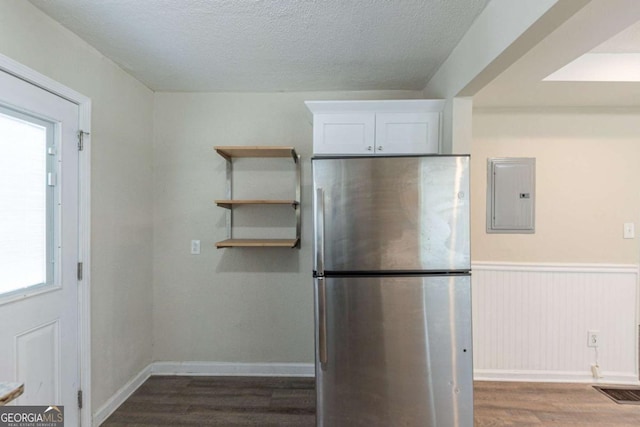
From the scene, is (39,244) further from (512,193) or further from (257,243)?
(512,193)

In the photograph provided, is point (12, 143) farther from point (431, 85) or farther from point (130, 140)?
point (431, 85)

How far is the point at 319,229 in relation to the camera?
62.7 inches

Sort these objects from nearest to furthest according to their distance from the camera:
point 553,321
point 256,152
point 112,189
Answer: point 112,189, point 256,152, point 553,321

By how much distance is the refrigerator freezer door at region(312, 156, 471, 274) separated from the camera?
5.19 ft

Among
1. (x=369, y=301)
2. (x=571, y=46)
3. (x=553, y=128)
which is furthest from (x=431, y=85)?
(x=369, y=301)

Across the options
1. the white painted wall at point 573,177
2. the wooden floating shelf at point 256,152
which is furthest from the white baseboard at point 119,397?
the white painted wall at point 573,177

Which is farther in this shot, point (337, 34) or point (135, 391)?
point (135, 391)

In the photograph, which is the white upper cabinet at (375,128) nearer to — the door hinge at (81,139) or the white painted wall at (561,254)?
the white painted wall at (561,254)

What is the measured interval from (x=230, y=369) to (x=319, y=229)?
1.73 metres

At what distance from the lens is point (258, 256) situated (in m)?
2.55

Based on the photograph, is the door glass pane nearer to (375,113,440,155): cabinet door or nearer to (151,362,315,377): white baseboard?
(151,362,315,377): white baseboard

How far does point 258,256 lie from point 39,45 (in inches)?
71.8

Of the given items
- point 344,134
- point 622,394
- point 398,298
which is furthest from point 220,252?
point 622,394

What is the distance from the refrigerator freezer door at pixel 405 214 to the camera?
1.58 metres
